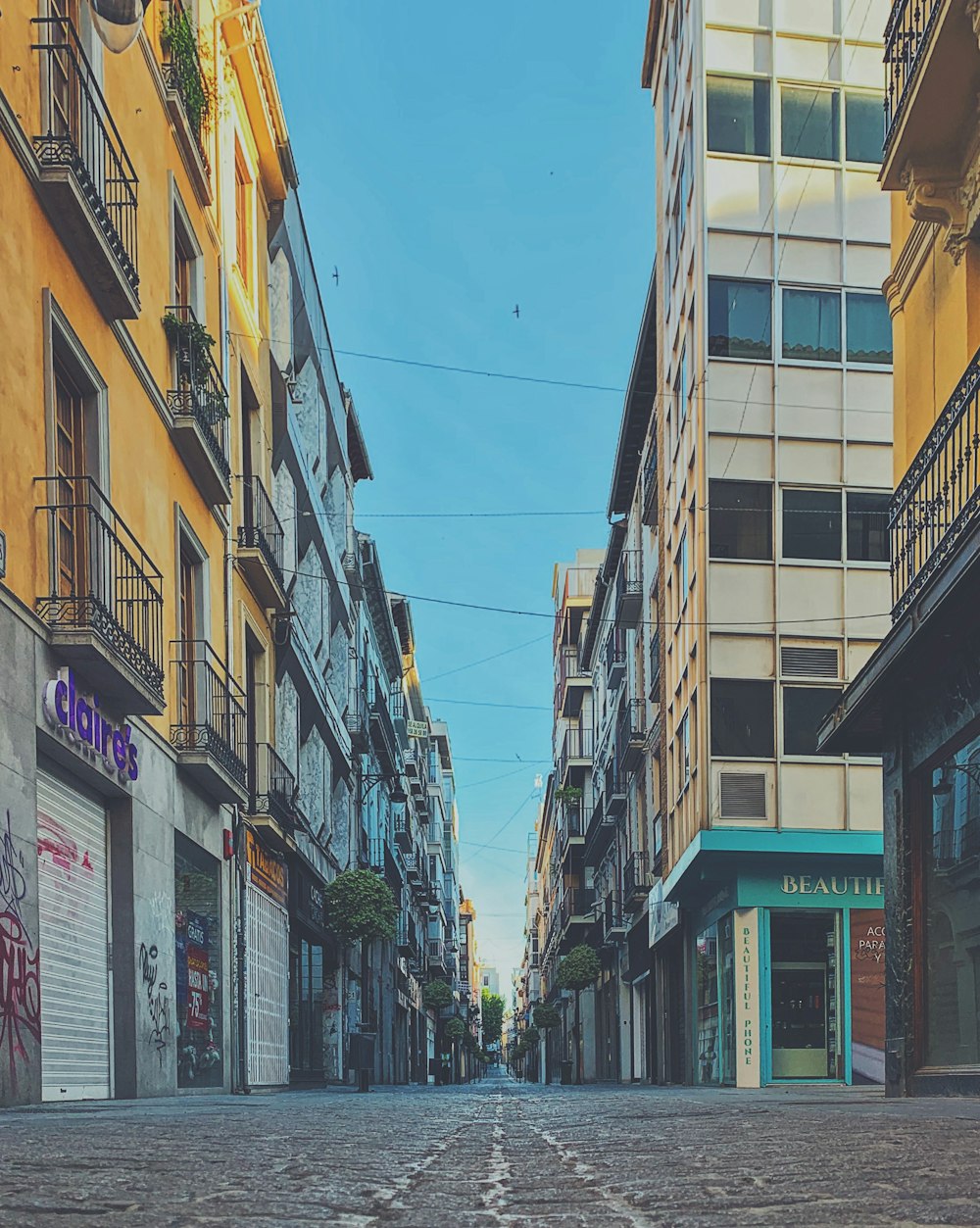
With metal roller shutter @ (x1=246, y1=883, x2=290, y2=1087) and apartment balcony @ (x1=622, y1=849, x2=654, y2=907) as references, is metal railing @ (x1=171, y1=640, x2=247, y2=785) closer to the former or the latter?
metal roller shutter @ (x1=246, y1=883, x2=290, y2=1087)

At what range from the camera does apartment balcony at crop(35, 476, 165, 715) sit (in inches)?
446

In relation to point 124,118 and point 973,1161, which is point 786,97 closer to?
point 124,118

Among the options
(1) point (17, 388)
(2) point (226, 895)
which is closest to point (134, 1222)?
(1) point (17, 388)

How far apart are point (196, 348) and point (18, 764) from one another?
7.47 metres

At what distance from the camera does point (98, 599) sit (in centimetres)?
1198

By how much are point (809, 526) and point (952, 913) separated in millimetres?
14254

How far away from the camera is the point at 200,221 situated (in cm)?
1861

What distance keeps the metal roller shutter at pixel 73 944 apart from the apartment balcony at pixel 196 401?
469 cm

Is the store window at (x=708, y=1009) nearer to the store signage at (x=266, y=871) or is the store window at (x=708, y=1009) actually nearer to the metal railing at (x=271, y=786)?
the store signage at (x=266, y=871)

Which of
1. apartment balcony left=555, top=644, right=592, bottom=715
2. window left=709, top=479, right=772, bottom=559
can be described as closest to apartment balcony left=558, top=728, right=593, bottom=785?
apartment balcony left=555, top=644, right=592, bottom=715

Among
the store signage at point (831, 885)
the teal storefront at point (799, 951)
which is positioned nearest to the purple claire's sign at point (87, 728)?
the teal storefront at point (799, 951)

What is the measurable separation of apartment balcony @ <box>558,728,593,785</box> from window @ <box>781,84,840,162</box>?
36.9 meters

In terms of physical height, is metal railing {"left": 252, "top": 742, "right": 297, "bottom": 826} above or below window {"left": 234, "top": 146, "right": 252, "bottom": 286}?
below

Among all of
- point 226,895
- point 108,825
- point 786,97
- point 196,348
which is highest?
point 786,97
